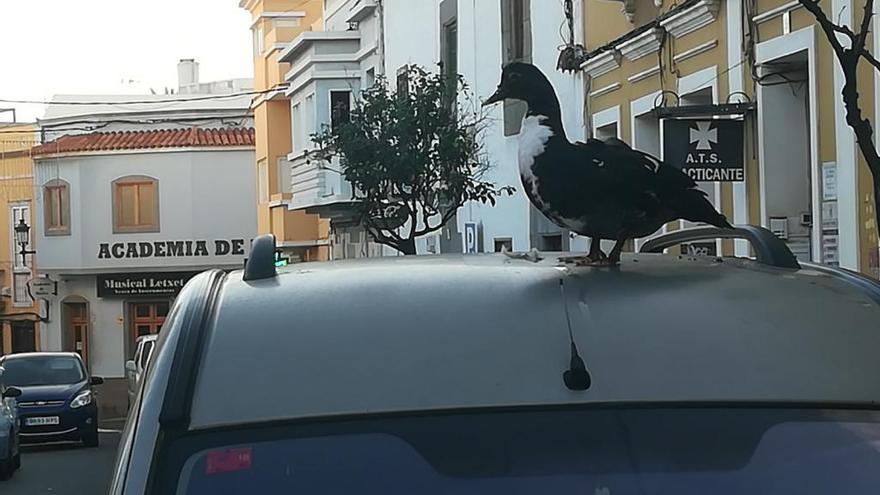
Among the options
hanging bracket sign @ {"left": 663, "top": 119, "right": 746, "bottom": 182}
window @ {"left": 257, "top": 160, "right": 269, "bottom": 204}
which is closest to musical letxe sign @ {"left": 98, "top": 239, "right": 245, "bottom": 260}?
window @ {"left": 257, "top": 160, "right": 269, "bottom": 204}

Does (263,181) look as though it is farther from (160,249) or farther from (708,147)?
(708,147)

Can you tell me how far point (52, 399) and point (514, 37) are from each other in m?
9.35

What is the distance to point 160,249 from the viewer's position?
1853 inches

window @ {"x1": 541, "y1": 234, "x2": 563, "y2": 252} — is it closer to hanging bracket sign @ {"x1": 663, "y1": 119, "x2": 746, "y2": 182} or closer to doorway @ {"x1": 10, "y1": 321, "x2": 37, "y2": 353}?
hanging bracket sign @ {"x1": 663, "y1": 119, "x2": 746, "y2": 182}

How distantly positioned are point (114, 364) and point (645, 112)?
105 ft

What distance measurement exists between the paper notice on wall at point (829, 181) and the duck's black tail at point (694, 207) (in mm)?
8957

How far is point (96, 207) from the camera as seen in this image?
154ft

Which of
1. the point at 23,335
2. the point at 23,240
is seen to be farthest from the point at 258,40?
the point at 23,335

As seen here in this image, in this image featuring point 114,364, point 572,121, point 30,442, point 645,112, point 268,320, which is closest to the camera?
point 268,320

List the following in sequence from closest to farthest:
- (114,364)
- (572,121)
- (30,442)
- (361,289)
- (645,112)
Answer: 1. (361,289)
2. (645,112)
3. (572,121)
4. (30,442)
5. (114,364)

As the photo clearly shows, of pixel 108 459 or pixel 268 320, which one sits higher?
pixel 268 320

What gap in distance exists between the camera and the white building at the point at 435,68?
22.1 meters

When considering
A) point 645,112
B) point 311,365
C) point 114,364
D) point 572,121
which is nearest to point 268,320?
point 311,365

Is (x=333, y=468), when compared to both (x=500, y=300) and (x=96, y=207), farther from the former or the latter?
(x=96, y=207)
